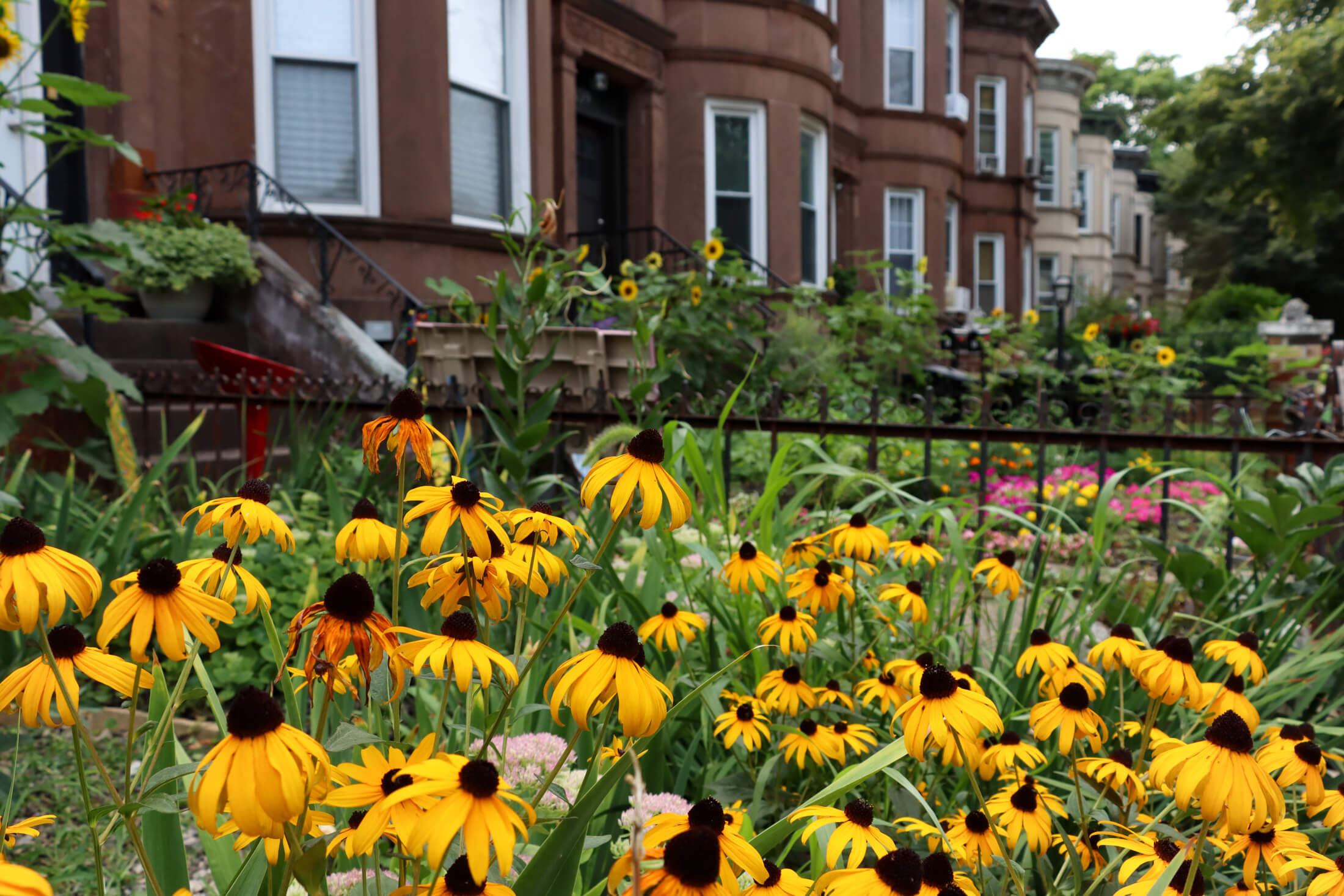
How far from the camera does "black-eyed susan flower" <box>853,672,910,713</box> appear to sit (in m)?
1.75

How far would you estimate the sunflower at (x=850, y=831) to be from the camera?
3.51 feet

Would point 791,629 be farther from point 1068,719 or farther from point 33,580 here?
point 33,580

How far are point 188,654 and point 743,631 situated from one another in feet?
5.34

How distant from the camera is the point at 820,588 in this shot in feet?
6.75

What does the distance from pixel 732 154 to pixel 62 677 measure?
43.0ft

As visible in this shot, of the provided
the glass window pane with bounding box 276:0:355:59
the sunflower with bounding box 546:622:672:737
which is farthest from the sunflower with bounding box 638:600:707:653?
the glass window pane with bounding box 276:0:355:59

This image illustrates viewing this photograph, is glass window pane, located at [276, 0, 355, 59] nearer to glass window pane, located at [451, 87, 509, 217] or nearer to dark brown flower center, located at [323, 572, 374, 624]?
glass window pane, located at [451, 87, 509, 217]

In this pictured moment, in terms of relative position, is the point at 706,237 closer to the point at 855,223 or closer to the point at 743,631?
the point at 855,223

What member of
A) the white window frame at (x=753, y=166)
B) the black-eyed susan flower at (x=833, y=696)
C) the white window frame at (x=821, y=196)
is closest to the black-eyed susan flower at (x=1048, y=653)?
the black-eyed susan flower at (x=833, y=696)

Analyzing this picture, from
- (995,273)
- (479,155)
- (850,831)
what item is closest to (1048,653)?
(850,831)

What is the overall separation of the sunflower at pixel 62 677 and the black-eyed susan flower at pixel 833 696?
1161 millimetres

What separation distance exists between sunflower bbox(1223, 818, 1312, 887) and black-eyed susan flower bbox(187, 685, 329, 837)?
109 centimetres

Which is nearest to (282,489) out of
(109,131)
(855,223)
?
(109,131)

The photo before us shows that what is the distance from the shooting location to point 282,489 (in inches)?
170
